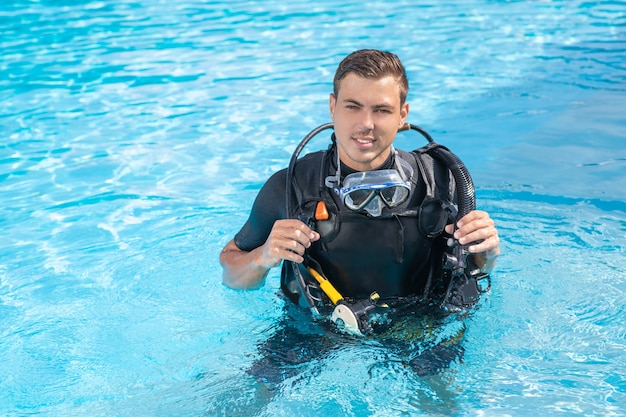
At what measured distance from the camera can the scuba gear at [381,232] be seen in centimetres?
329

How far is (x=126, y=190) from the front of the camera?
625 cm

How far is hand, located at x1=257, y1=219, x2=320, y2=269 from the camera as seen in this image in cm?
307

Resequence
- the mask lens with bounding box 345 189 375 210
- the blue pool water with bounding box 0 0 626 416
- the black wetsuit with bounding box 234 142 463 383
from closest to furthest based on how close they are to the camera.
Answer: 1. the mask lens with bounding box 345 189 375 210
2. the black wetsuit with bounding box 234 142 463 383
3. the blue pool water with bounding box 0 0 626 416

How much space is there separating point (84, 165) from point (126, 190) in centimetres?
76

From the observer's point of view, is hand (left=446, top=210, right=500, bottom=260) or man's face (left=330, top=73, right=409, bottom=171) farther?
man's face (left=330, top=73, right=409, bottom=171)

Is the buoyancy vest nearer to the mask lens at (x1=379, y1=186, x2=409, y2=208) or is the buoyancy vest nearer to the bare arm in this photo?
the mask lens at (x1=379, y1=186, x2=409, y2=208)

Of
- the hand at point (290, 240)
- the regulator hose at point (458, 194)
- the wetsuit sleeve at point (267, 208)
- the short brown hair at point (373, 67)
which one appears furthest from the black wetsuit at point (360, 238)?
the short brown hair at point (373, 67)

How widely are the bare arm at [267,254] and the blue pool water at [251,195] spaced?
397 millimetres

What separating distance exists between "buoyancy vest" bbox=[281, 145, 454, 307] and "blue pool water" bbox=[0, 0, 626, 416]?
303mm

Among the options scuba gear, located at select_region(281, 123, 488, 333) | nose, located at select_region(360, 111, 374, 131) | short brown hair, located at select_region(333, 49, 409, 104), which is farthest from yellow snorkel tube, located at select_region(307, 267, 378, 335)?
short brown hair, located at select_region(333, 49, 409, 104)

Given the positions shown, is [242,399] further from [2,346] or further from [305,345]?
[2,346]

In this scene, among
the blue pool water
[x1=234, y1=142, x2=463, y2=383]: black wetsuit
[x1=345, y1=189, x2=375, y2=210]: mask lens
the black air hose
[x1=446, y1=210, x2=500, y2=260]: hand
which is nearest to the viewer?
[x1=446, y1=210, x2=500, y2=260]: hand

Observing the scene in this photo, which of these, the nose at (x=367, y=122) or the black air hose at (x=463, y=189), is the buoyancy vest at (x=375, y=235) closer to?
the black air hose at (x=463, y=189)

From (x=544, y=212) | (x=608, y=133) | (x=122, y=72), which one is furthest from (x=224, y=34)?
(x=544, y=212)
